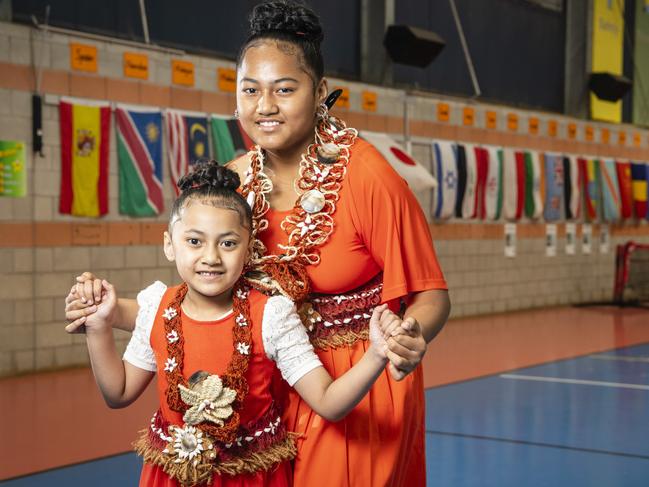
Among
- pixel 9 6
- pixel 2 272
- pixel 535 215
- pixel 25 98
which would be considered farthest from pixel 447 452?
pixel 535 215

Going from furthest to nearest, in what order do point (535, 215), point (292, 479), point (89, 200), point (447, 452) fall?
point (535, 215)
point (89, 200)
point (447, 452)
point (292, 479)

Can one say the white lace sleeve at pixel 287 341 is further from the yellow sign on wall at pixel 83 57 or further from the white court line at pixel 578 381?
the yellow sign on wall at pixel 83 57

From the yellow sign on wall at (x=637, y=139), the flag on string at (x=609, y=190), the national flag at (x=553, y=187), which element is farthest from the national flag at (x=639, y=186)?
the national flag at (x=553, y=187)

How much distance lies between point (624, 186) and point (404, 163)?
6.08 m

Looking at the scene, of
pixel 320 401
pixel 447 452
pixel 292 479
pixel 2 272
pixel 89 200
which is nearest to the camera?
pixel 320 401

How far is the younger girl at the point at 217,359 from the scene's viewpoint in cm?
199

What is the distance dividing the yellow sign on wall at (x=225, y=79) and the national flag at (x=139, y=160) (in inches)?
31.2

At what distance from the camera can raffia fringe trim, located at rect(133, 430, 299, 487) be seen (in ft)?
6.49

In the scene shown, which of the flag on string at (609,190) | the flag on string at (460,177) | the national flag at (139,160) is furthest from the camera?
the flag on string at (609,190)

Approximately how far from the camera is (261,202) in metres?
2.21

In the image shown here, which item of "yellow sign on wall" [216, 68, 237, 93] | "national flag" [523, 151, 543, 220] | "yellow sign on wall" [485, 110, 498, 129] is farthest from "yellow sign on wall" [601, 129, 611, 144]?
"yellow sign on wall" [216, 68, 237, 93]

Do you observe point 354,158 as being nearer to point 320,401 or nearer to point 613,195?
point 320,401

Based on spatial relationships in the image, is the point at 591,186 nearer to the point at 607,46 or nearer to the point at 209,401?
the point at 607,46

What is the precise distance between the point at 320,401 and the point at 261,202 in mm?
499
